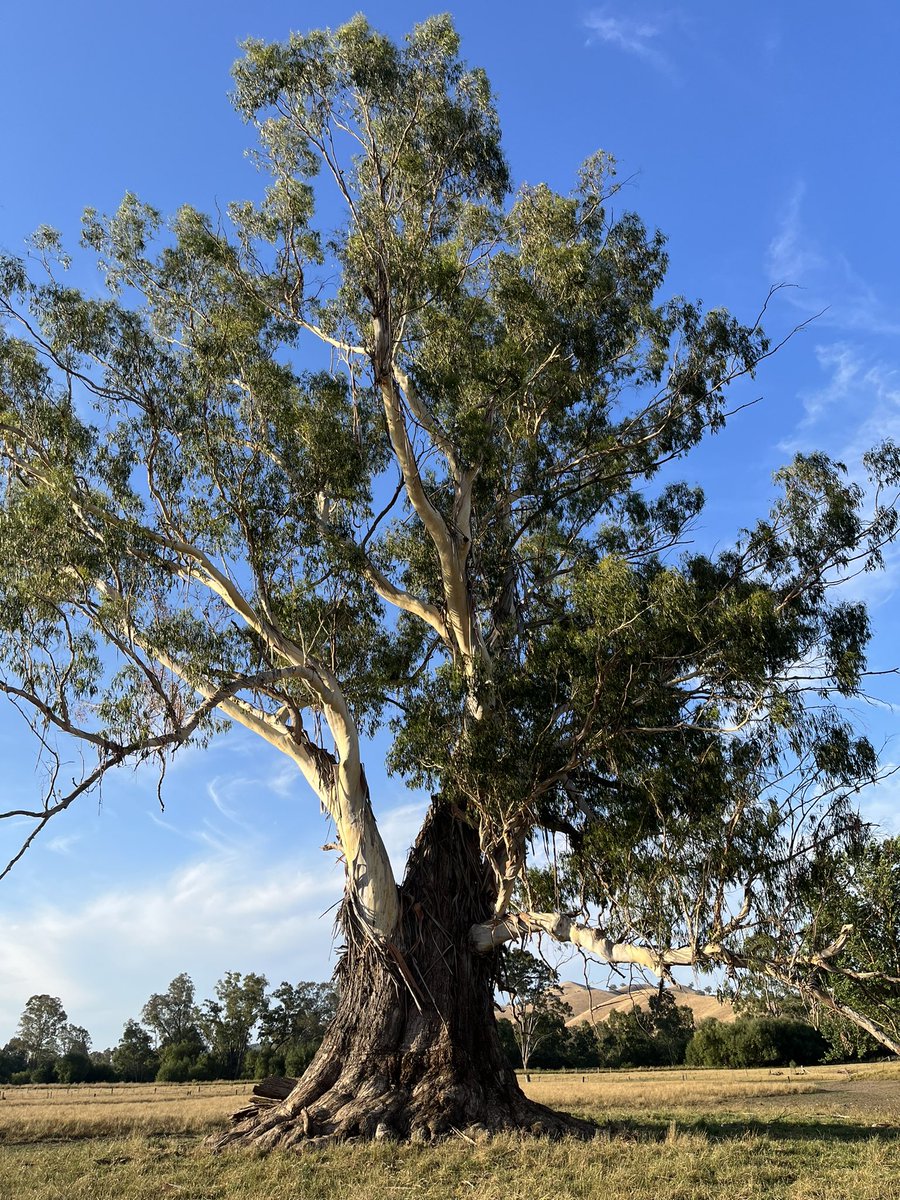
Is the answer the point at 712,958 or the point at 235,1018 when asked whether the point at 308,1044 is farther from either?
the point at 712,958

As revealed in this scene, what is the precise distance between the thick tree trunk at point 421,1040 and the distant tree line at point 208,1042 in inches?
1114

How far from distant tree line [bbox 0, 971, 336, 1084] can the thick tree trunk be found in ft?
92.8

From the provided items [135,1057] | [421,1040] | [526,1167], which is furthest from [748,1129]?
[135,1057]

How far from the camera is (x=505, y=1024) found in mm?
41406

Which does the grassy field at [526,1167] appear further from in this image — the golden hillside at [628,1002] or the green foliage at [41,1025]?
the green foliage at [41,1025]

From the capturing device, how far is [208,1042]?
49.3 meters

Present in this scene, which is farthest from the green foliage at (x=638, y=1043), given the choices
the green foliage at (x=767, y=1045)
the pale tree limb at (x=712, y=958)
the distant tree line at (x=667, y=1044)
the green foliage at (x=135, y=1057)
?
the pale tree limb at (x=712, y=958)

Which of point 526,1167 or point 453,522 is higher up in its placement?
point 453,522

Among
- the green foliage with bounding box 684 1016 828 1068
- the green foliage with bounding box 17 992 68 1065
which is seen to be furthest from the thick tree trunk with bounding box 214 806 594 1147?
the green foliage with bounding box 17 992 68 1065

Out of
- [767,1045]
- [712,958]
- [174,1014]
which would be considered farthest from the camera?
[174,1014]

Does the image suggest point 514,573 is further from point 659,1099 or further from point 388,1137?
point 659,1099

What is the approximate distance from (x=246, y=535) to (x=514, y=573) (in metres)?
4.50

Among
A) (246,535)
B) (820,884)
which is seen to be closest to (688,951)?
(820,884)

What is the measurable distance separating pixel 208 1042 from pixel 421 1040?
43942mm
